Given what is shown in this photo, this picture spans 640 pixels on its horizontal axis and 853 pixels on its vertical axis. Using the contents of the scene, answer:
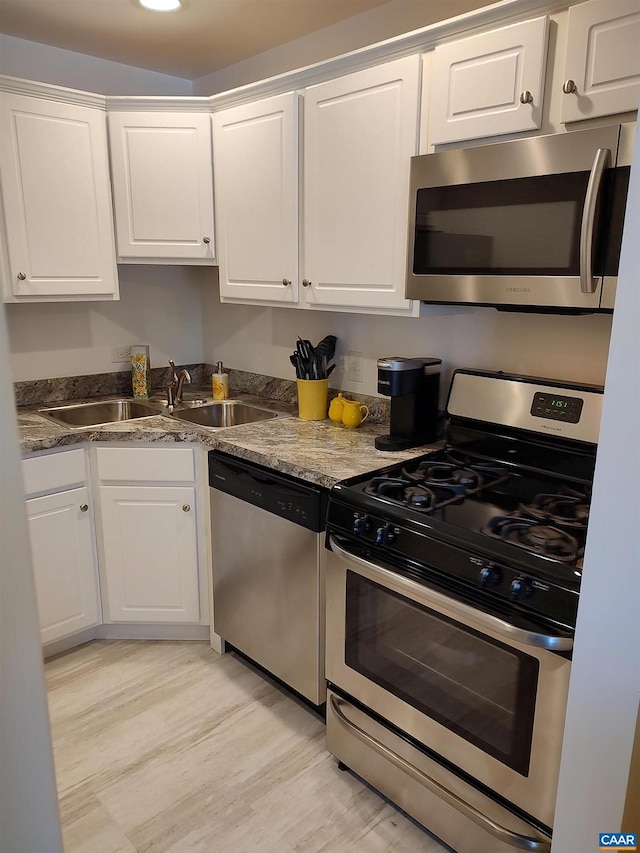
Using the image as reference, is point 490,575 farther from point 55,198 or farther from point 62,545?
point 55,198

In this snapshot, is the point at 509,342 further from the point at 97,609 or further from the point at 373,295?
the point at 97,609

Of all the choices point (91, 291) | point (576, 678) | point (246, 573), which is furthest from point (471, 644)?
point (91, 291)

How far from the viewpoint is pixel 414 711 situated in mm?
1657

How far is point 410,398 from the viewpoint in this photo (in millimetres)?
2115

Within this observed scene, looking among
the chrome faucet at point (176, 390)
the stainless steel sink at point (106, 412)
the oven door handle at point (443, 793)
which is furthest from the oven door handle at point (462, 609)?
the stainless steel sink at point (106, 412)

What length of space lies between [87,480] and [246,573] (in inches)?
29.2

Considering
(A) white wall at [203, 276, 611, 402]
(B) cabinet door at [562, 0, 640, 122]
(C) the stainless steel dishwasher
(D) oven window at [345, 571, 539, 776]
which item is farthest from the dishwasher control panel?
(B) cabinet door at [562, 0, 640, 122]

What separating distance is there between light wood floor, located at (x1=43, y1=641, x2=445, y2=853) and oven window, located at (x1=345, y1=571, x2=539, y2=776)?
426 millimetres

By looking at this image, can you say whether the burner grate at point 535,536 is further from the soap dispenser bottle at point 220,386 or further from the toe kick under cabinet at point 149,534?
the soap dispenser bottle at point 220,386

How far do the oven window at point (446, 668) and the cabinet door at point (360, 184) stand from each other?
37.6 inches

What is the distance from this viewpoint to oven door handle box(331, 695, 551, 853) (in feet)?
4.68

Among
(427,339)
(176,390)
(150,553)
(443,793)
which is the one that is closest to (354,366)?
(427,339)

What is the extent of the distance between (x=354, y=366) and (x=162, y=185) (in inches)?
43.9

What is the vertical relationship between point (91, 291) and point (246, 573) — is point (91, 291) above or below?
above
